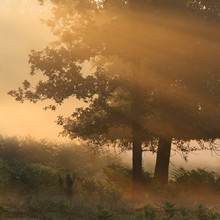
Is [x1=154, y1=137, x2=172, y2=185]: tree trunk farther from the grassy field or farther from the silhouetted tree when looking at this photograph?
the silhouetted tree

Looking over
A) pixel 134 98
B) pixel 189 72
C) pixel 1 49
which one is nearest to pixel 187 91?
pixel 189 72

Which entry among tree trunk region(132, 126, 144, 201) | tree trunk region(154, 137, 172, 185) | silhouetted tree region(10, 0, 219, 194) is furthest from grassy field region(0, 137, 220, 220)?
silhouetted tree region(10, 0, 219, 194)

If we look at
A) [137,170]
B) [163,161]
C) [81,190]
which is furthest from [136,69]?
[163,161]

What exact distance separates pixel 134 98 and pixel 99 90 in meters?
1.38

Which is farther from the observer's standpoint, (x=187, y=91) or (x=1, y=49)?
(x=1, y=49)

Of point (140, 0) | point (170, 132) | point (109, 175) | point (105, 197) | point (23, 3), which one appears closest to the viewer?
point (105, 197)

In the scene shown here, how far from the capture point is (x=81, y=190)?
65.9 feet

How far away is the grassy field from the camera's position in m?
15.6

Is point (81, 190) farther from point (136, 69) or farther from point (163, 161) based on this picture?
point (163, 161)

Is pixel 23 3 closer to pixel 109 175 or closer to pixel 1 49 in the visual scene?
pixel 1 49

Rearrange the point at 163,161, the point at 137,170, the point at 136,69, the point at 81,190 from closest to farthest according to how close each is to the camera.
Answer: the point at 81,190 → the point at 136,69 → the point at 137,170 → the point at 163,161

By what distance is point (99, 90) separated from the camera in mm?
20844

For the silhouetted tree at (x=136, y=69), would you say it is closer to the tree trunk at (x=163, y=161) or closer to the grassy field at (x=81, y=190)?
the grassy field at (x=81, y=190)

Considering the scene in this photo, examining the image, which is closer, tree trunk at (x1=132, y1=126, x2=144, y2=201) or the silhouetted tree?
the silhouetted tree
